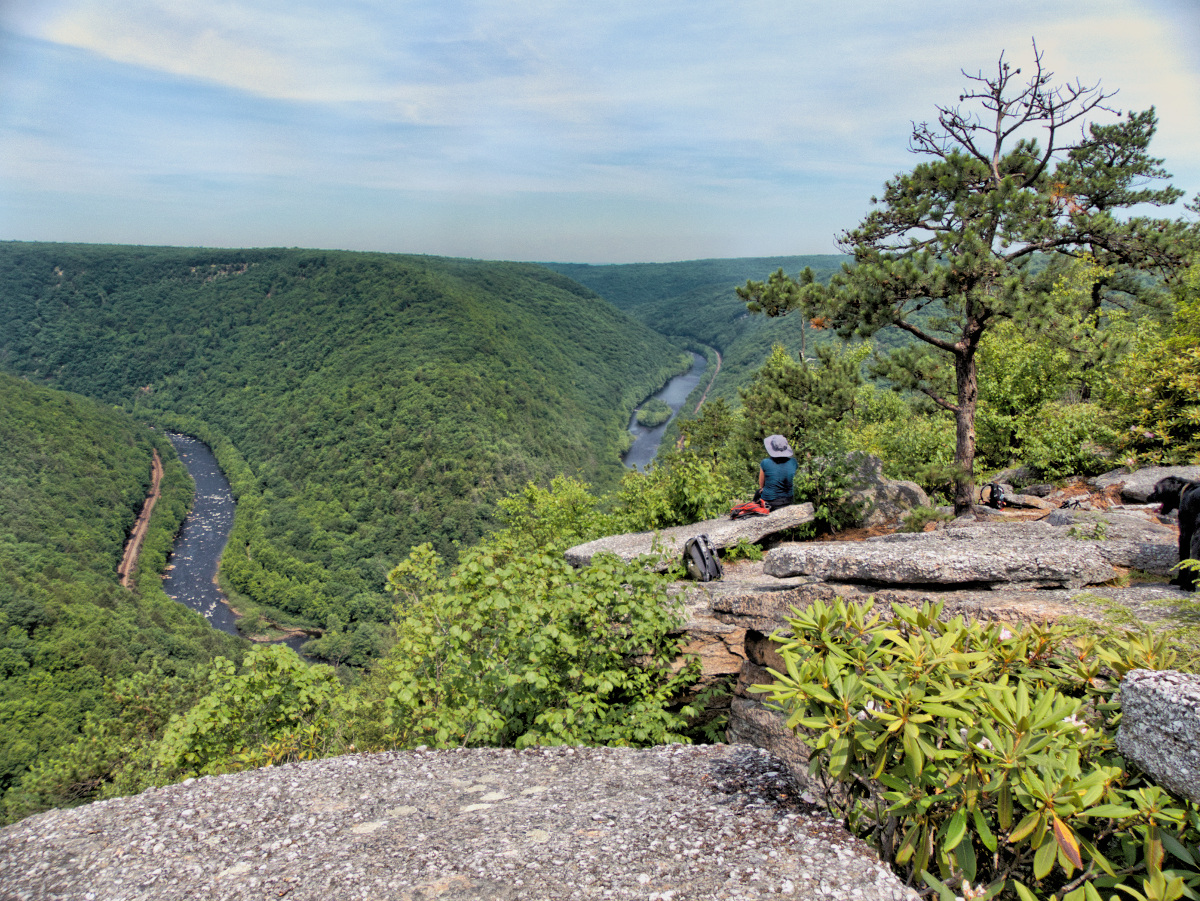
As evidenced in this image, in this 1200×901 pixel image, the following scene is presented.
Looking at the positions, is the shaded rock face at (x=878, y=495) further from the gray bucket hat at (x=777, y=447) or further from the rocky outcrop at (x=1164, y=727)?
the rocky outcrop at (x=1164, y=727)

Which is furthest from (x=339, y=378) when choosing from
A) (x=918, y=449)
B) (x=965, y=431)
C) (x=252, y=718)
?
(x=965, y=431)

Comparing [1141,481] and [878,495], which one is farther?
[878,495]

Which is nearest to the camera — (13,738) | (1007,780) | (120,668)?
→ (1007,780)

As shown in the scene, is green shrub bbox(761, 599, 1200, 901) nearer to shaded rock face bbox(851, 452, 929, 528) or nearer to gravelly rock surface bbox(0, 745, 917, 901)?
gravelly rock surface bbox(0, 745, 917, 901)

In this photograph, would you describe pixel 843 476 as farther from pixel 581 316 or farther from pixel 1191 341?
Answer: pixel 581 316

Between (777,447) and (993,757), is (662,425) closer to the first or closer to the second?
(777,447)

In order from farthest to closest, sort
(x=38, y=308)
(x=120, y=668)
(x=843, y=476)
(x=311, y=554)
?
1. (x=38, y=308)
2. (x=311, y=554)
3. (x=120, y=668)
4. (x=843, y=476)

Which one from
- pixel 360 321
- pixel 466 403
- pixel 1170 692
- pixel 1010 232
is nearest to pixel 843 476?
pixel 1010 232
